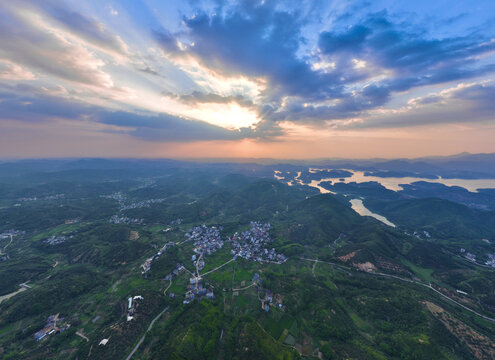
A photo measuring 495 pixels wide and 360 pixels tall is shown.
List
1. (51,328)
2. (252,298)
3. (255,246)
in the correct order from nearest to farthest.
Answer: (51,328) < (252,298) < (255,246)

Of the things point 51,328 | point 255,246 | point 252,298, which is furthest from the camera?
point 255,246

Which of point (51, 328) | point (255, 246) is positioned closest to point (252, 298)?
A: point (255, 246)

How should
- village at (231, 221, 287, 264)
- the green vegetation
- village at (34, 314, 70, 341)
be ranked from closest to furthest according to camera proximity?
the green vegetation, village at (34, 314, 70, 341), village at (231, 221, 287, 264)

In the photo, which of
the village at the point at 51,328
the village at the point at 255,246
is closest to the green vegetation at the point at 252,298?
the village at the point at 51,328

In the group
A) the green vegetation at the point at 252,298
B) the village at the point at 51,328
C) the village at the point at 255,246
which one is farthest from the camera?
the village at the point at 255,246

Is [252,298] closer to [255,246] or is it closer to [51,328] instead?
[255,246]

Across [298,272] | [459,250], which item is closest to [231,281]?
[298,272]

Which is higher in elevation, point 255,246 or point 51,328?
point 51,328

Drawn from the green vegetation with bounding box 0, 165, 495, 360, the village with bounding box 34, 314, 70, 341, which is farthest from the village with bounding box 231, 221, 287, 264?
the village with bounding box 34, 314, 70, 341

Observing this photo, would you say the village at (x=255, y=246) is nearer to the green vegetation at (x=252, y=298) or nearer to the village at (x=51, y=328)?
the green vegetation at (x=252, y=298)

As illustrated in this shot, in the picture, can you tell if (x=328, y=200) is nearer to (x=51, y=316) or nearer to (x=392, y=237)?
(x=392, y=237)

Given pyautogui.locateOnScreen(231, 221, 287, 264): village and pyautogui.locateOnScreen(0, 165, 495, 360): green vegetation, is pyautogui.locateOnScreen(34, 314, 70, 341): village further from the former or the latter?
pyautogui.locateOnScreen(231, 221, 287, 264): village

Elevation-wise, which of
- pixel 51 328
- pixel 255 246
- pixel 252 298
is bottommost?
pixel 255 246
